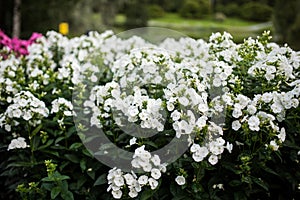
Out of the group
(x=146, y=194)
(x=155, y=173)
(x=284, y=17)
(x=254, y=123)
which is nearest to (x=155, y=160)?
(x=155, y=173)

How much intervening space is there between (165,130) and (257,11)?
1545 cm

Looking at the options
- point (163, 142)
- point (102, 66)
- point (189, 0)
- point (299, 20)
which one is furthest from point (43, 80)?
point (189, 0)

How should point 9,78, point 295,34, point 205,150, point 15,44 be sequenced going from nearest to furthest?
point 205,150, point 9,78, point 15,44, point 295,34

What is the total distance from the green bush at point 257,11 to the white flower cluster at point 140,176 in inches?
605

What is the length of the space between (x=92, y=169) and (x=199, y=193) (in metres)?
0.55

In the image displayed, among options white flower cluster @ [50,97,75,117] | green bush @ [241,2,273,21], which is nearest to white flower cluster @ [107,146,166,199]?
white flower cluster @ [50,97,75,117]

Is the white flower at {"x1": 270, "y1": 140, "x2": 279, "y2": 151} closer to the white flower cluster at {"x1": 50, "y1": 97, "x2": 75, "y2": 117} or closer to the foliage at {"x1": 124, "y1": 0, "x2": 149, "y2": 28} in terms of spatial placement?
the white flower cluster at {"x1": 50, "y1": 97, "x2": 75, "y2": 117}

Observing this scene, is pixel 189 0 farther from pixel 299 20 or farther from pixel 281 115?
pixel 281 115

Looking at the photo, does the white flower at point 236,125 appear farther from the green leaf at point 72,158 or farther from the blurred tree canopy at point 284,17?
the blurred tree canopy at point 284,17

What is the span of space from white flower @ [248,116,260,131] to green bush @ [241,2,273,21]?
49.9ft

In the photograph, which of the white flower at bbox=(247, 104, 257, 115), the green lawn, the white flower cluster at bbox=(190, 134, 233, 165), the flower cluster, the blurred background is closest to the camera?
the white flower cluster at bbox=(190, 134, 233, 165)

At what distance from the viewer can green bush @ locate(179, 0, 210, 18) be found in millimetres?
17406

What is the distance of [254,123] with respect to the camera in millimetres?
1918

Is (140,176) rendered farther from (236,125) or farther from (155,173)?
(236,125)
